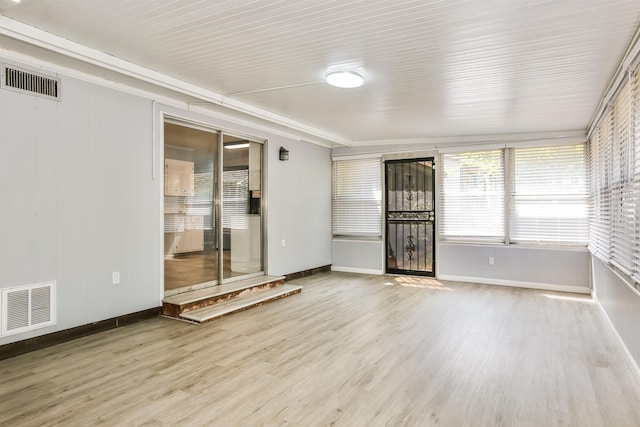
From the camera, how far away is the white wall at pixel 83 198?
10.6 ft

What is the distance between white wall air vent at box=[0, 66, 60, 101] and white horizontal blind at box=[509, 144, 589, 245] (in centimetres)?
631

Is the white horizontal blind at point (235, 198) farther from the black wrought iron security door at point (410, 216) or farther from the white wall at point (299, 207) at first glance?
the black wrought iron security door at point (410, 216)

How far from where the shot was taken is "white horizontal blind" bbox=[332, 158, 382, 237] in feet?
24.5

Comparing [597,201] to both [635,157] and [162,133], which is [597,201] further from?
[162,133]

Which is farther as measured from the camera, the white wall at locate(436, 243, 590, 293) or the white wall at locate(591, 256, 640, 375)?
the white wall at locate(436, 243, 590, 293)

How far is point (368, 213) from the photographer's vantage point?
7.54 m

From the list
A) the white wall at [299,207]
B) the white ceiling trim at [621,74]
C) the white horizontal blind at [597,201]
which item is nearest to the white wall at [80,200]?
the white wall at [299,207]

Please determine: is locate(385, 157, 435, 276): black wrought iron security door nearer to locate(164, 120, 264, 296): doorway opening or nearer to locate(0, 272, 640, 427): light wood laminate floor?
locate(0, 272, 640, 427): light wood laminate floor

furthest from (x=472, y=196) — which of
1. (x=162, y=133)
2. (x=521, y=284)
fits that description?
(x=162, y=133)

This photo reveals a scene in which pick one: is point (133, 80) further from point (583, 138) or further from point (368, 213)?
point (583, 138)

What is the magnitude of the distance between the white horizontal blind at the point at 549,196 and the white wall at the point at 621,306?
3.67 ft

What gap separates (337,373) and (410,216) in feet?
15.4

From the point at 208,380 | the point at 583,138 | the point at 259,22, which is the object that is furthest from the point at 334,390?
the point at 583,138

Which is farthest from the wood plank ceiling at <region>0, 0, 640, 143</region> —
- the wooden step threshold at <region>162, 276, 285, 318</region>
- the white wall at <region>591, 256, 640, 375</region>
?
the wooden step threshold at <region>162, 276, 285, 318</region>
